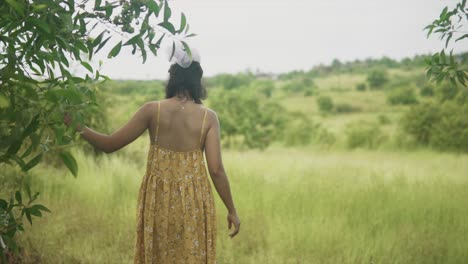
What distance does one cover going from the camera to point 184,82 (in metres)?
3.13

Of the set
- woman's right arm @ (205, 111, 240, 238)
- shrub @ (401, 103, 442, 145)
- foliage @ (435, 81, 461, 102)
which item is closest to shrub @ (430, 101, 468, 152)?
shrub @ (401, 103, 442, 145)

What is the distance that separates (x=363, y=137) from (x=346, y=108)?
2597 centimetres

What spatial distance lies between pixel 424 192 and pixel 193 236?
185 inches

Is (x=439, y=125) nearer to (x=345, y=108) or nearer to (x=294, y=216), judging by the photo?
(x=294, y=216)

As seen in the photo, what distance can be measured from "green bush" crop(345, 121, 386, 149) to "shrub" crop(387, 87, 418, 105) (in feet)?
52.6

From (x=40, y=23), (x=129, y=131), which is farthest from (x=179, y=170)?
(x=40, y=23)

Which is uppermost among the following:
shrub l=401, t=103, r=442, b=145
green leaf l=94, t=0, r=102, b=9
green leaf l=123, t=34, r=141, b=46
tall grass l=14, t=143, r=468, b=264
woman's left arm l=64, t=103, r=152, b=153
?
green leaf l=94, t=0, r=102, b=9

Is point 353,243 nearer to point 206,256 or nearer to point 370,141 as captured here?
point 206,256

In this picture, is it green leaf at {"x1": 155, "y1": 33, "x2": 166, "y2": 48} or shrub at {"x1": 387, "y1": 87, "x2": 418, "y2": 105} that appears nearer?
green leaf at {"x1": 155, "y1": 33, "x2": 166, "y2": 48}

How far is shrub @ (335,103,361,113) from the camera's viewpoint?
4672 centimetres

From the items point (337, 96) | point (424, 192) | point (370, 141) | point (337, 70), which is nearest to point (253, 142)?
point (370, 141)

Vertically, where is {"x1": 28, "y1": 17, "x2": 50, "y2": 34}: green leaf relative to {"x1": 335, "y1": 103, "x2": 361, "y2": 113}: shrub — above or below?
above

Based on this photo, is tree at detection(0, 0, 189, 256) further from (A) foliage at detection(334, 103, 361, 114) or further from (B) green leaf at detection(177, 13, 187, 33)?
(A) foliage at detection(334, 103, 361, 114)

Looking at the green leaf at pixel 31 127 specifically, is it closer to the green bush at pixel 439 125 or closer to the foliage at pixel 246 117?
the green bush at pixel 439 125
